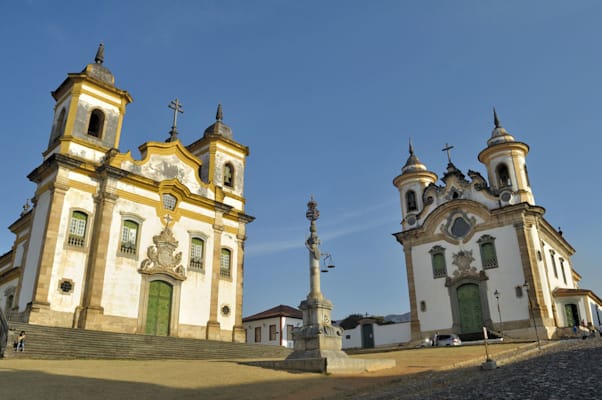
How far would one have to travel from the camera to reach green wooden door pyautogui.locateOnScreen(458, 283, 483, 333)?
27797 millimetres

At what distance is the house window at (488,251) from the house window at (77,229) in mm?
22309

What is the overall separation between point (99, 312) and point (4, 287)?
8604 millimetres

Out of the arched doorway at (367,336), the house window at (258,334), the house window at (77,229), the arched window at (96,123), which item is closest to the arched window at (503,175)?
the arched doorway at (367,336)

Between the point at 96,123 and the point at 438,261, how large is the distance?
2197 cm

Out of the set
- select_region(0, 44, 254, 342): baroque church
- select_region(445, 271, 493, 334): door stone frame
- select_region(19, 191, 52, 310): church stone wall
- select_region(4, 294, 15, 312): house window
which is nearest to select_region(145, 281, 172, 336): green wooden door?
select_region(0, 44, 254, 342): baroque church

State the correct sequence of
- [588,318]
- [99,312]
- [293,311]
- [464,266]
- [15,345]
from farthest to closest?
1. [293,311]
2. [464,266]
3. [588,318]
4. [99,312]
5. [15,345]

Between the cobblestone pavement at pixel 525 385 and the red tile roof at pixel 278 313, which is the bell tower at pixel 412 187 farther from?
the cobblestone pavement at pixel 525 385

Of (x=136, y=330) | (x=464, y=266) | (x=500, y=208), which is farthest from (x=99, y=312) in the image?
(x=500, y=208)

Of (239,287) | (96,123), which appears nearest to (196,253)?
(239,287)

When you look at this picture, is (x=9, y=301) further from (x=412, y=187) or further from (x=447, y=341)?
(x=412, y=187)

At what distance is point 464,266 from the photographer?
29.1 metres

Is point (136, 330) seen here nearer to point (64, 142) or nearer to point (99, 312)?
point (99, 312)

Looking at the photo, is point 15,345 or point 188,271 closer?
point 15,345

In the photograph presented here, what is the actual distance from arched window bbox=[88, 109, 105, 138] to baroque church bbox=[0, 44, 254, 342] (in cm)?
5
